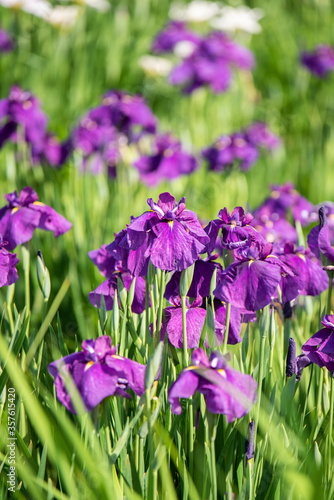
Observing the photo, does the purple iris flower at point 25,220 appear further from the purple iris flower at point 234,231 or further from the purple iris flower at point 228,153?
the purple iris flower at point 228,153

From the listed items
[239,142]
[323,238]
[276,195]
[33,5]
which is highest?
[33,5]

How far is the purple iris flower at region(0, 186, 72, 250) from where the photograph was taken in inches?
57.4

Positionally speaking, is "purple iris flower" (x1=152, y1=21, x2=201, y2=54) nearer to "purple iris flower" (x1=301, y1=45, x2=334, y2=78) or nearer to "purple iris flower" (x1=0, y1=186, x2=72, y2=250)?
"purple iris flower" (x1=301, y1=45, x2=334, y2=78)

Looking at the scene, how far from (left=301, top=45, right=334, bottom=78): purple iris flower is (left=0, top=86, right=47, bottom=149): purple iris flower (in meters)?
2.53

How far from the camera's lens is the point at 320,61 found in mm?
4250

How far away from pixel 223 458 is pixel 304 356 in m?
0.31

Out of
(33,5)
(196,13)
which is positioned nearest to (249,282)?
(33,5)

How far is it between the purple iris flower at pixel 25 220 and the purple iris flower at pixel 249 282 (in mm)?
604

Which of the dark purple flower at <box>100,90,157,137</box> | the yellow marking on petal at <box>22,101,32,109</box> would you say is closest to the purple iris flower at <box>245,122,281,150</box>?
the dark purple flower at <box>100,90,157,137</box>

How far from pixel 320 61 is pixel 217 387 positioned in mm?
3930

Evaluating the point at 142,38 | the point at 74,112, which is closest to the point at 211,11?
the point at 142,38

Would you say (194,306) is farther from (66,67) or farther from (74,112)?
(66,67)

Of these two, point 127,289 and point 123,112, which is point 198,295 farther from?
point 123,112

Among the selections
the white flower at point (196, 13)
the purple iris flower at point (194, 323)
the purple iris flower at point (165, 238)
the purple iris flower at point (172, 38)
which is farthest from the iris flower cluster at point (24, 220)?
the white flower at point (196, 13)
